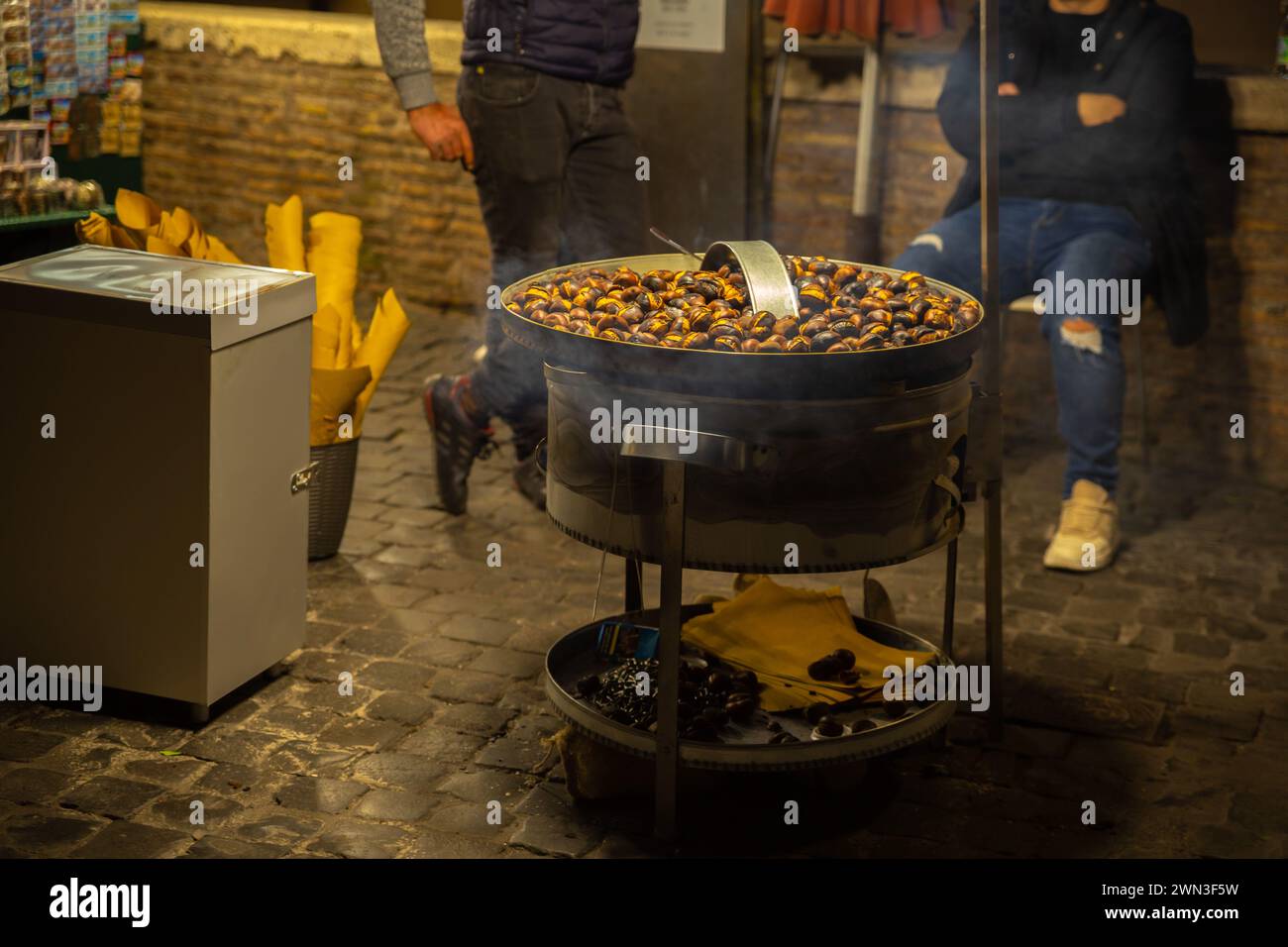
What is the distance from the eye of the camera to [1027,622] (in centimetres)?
490

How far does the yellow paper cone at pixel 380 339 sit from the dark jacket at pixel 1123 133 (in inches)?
88.7

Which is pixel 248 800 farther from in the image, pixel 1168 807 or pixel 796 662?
pixel 1168 807

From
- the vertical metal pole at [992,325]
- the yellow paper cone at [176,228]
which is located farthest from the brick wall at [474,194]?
the yellow paper cone at [176,228]

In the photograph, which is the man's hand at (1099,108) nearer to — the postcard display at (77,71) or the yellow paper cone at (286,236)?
the yellow paper cone at (286,236)

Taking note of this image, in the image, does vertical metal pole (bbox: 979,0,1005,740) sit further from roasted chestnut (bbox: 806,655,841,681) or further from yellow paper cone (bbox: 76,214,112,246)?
yellow paper cone (bbox: 76,214,112,246)

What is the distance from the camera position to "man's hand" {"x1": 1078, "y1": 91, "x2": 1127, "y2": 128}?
569cm

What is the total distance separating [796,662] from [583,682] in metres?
0.53

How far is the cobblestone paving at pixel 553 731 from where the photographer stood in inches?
141

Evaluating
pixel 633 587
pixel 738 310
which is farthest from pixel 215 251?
pixel 738 310

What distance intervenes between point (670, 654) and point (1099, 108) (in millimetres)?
3253

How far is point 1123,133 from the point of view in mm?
5672

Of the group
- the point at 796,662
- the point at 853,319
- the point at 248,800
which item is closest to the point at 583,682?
the point at 796,662

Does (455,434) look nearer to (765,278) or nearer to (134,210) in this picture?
(134,210)

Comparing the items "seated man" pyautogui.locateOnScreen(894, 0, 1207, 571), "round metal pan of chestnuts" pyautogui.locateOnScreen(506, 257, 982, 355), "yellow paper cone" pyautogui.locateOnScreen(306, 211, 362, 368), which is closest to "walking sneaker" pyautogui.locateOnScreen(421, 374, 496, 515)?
"yellow paper cone" pyautogui.locateOnScreen(306, 211, 362, 368)
